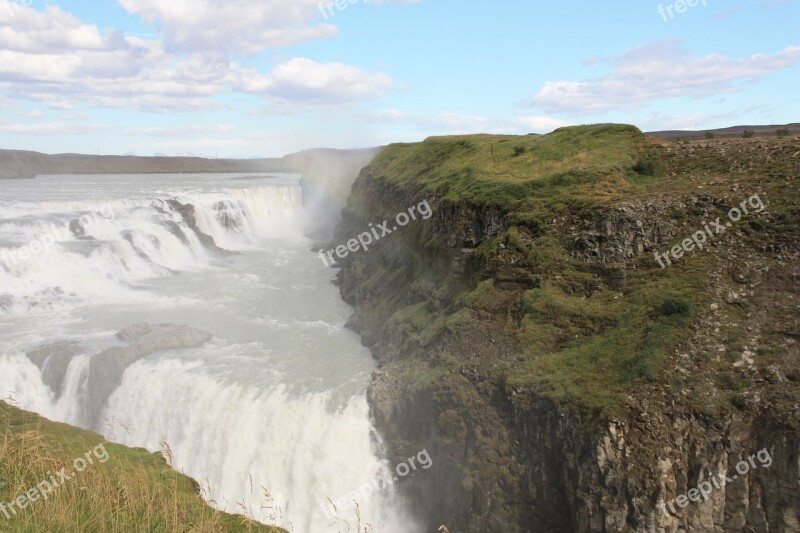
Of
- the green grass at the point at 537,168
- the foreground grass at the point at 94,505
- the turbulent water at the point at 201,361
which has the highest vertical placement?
the green grass at the point at 537,168

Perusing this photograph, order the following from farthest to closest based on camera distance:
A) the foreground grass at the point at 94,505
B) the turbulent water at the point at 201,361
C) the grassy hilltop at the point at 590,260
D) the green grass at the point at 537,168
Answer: the green grass at the point at 537,168, the turbulent water at the point at 201,361, the grassy hilltop at the point at 590,260, the foreground grass at the point at 94,505

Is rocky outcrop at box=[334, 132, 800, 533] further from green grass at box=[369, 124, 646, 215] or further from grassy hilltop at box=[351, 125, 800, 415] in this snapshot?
green grass at box=[369, 124, 646, 215]

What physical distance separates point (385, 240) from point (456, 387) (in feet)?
51.9

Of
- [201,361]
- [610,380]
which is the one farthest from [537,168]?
[201,361]

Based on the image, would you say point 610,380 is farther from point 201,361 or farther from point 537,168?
point 201,361

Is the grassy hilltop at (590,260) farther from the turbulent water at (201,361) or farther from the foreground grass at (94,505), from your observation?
the foreground grass at (94,505)

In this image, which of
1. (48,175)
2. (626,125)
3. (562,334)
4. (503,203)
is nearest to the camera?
(562,334)

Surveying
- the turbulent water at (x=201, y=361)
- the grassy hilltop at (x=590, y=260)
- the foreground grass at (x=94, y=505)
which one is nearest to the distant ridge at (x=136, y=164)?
the turbulent water at (x=201, y=361)

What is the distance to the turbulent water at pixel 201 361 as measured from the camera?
1861 cm

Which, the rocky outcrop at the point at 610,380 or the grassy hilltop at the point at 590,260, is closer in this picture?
the rocky outcrop at the point at 610,380

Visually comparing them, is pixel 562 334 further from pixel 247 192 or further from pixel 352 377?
pixel 247 192

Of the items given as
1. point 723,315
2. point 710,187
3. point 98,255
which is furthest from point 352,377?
point 98,255

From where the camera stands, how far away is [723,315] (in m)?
16.2

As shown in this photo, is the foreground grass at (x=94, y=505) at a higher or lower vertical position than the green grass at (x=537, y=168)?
lower
